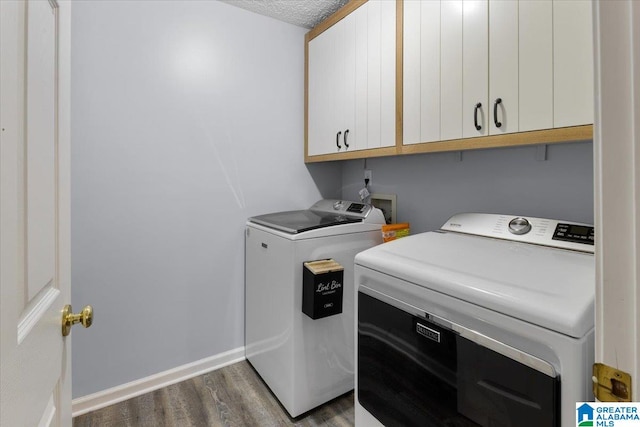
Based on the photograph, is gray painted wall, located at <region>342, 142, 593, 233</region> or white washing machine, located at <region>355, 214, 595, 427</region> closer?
white washing machine, located at <region>355, 214, 595, 427</region>

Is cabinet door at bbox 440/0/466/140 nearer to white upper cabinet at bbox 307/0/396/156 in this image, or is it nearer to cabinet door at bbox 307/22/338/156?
white upper cabinet at bbox 307/0/396/156

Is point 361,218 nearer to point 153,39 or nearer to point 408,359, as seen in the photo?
point 408,359

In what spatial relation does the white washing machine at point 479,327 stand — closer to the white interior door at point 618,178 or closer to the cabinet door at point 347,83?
the white interior door at point 618,178

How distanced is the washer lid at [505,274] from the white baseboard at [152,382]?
145 cm

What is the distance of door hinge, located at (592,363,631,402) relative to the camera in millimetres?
385

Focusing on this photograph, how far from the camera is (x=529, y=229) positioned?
121 cm

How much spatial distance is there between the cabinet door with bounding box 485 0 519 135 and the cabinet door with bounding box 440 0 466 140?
0.41 ft

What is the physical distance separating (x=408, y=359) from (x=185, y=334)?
151 centimetres

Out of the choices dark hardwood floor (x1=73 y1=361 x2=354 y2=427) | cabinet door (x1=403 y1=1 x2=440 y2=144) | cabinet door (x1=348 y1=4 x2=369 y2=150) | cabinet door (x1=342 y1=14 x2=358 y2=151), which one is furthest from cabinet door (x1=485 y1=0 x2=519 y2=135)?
dark hardwood floor (x1=73 y1=361 x2=354 y2=427)

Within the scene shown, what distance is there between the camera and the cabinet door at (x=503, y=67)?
1.09 metres

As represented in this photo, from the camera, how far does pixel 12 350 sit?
46 cm

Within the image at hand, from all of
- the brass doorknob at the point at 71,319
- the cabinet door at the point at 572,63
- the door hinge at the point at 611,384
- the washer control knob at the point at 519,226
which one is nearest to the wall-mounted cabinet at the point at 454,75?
the cabinet door at the point at 572,63

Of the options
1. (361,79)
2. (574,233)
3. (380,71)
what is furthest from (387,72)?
(574,233)

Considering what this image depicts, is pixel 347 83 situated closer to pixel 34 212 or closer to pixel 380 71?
pixel 380 71
